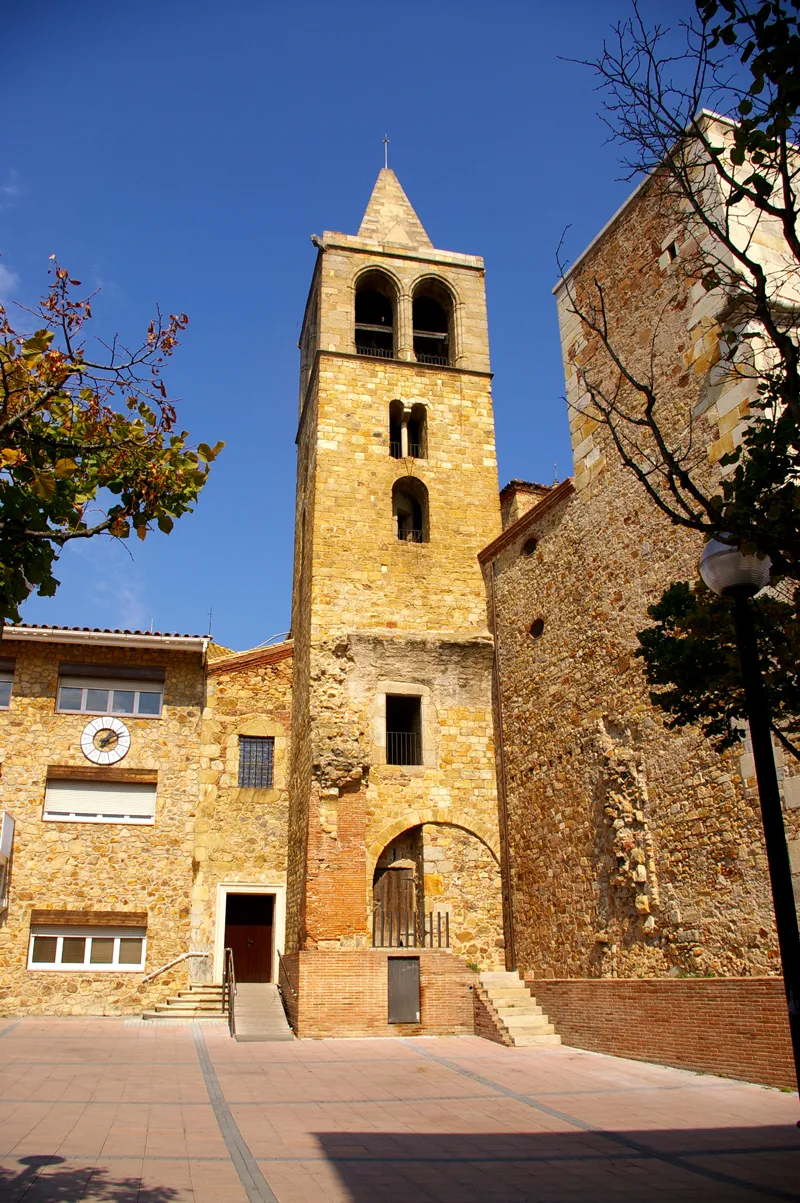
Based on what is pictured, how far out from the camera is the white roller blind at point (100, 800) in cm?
1673

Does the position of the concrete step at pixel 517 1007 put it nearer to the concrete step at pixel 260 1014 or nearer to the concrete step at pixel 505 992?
the concrete step at pixel 505 992

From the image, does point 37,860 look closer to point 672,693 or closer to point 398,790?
point 398,790

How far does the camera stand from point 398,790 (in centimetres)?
1522

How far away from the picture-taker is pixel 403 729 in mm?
17156

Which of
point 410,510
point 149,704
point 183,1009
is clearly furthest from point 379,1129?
point 410,510

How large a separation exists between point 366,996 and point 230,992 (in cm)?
219

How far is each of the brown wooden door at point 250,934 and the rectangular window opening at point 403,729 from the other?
3661 mm

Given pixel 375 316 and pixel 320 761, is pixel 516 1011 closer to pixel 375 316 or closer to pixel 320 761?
pixel 320 761

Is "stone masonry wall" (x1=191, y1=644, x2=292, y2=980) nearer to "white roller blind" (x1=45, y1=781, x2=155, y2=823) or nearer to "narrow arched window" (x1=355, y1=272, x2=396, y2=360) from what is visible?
"white roller blind" (x1=45, y1=781, x2=155, y2=823)

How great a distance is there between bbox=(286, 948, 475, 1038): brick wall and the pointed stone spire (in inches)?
564

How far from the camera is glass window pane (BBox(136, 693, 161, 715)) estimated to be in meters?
17.7

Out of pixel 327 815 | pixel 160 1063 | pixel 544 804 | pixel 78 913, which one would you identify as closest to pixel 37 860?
pixel 78 913

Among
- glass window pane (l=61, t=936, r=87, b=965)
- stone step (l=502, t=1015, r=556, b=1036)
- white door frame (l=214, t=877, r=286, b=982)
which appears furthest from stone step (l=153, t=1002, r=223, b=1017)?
stone step (l=502, t=1015, r=556, b=1036)

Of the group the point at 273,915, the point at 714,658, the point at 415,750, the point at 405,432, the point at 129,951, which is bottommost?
the point at 129,951
